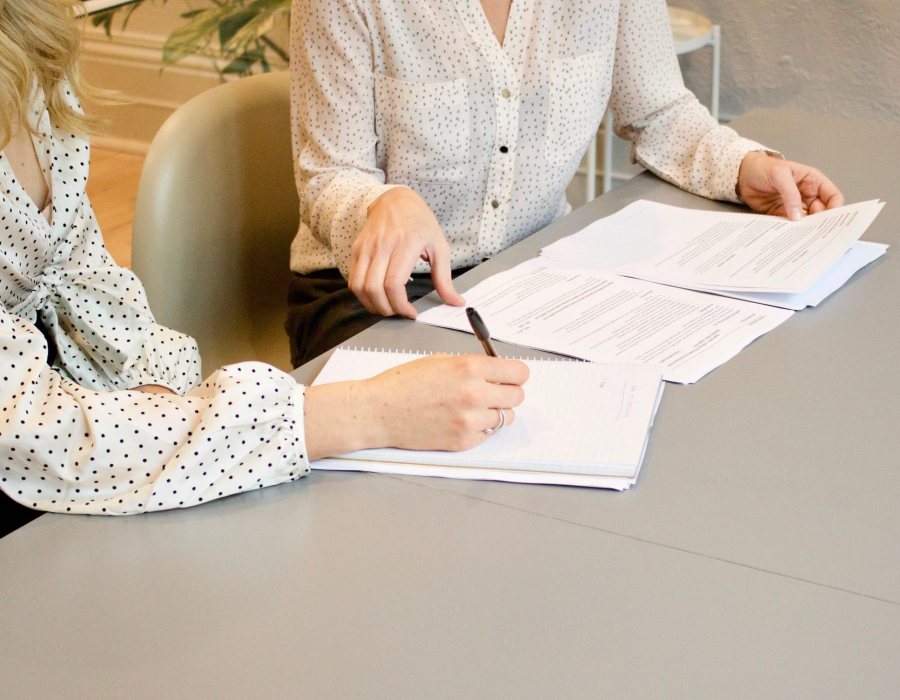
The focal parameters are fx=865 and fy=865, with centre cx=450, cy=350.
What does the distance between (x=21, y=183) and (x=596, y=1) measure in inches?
31.2

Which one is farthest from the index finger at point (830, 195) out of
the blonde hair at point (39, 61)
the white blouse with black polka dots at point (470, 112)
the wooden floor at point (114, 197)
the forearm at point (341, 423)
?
the wooden floor at point (114, 197)

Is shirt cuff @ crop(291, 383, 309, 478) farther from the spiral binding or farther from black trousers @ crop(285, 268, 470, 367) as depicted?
black trousers @ crop(285, 268, 470, 367)

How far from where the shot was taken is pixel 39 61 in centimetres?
87

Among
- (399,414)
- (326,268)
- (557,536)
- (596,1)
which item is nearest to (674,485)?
(557,536)

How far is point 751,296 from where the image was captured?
92cm

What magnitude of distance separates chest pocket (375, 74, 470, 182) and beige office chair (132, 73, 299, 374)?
0.20m

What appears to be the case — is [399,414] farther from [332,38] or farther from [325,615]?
[332,38]

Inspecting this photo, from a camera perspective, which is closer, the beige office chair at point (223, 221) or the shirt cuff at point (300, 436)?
the shirt cuff at point (300, 436)

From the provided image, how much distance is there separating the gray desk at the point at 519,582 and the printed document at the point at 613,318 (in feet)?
0.27

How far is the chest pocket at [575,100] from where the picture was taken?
4.05 ft

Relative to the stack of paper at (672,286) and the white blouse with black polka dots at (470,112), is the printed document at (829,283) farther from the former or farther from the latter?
the white blouse with black polka dots at (470,112)

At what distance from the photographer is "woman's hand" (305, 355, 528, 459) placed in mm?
686

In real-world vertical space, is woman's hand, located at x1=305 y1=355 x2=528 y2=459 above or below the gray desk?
above

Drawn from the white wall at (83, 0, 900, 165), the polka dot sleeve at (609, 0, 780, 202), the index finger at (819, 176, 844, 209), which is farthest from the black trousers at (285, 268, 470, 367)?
the white wall at (83, 0, 900, 165)
